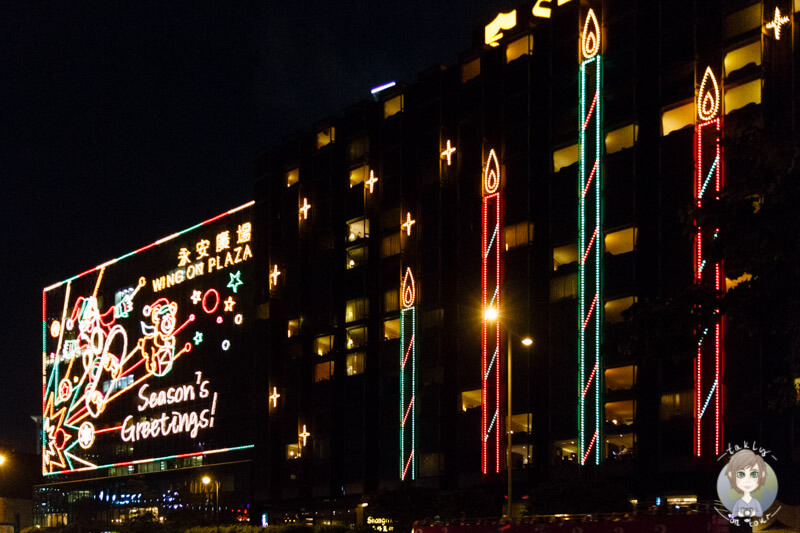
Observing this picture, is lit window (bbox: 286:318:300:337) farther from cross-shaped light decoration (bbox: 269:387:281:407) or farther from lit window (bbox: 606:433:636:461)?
lit window (bbox: 606:433:636:461)

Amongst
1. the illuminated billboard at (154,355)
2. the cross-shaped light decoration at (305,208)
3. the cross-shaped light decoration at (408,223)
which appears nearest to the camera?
the cross-shaped light decoration at (408,223)

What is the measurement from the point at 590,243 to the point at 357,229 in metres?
26.3

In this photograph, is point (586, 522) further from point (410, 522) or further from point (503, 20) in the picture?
point (503, 20)

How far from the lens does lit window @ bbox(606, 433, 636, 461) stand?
58.0 meters

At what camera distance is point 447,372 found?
70.5 meters

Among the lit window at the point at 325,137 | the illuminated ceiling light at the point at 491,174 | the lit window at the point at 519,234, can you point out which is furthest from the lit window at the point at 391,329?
the lit window at the point at 325,137

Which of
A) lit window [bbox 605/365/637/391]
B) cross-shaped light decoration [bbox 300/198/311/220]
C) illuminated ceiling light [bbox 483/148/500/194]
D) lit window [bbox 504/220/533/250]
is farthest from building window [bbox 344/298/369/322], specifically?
lit window [bbox 605/365/637/391]

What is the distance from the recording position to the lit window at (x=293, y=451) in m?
83.9

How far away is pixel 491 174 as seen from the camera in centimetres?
6862

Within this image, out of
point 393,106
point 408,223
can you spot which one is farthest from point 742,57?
point 393,106

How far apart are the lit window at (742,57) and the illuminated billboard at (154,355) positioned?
162 feet

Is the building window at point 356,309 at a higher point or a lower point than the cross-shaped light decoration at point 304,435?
higher

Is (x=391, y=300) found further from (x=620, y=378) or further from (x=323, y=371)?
(x=620, y=378)

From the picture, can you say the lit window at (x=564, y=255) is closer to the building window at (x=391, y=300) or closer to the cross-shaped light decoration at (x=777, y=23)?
the building window at (x=391, y=300)
